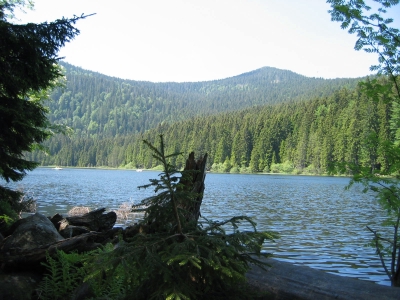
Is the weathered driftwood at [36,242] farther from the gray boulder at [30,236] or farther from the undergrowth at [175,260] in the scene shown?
the undergrowth at [175,260]

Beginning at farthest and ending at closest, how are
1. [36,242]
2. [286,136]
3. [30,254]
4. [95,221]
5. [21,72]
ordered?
[286,136] < [95,221] < [21,72] < [36,242] < [30,254]

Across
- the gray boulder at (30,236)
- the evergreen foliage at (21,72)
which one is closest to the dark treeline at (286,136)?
the evergreen foliage at (21,72)

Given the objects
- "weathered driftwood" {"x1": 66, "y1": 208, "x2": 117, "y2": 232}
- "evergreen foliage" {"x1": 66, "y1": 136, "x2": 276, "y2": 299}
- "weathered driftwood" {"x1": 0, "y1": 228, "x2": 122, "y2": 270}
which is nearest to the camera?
"evergreen foliage" {"x1": 66, "y1": 136, "x2": 276, "y2": 299}

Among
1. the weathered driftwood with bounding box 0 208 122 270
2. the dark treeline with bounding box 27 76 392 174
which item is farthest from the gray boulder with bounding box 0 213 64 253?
the dark treeline with bounding box 27 76 392 174

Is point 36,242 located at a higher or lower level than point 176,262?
lower

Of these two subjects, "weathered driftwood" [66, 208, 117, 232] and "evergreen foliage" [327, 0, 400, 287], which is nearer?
"evergreen foliage" [327, 0, 400, 287]

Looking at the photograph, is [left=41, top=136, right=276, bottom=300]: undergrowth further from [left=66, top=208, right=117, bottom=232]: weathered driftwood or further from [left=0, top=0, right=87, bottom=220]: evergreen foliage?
[left=66, top=208, right=117, bottom=232]: weathered driftwood

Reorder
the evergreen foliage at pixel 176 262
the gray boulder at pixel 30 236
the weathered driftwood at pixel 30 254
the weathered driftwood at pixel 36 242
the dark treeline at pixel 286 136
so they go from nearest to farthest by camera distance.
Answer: the evergreen foliage at pixel 176 262 → the weathered driftwood at pixel 30 254 → the weathered driftwood at pixel 36 242 → the gray boulder at pixel 30 236 → the dark treeline at pixel 286 136

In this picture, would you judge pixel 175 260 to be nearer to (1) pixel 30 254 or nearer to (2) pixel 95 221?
(1) pixel 30 254

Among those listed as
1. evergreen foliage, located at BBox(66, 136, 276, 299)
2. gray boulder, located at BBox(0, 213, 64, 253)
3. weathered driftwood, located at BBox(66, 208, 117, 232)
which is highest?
evergreen foliage, located at BBox(66, 136, 276, 299)

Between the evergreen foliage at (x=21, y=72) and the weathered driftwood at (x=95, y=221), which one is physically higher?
the evergreen foliage at (x=21, y=72)

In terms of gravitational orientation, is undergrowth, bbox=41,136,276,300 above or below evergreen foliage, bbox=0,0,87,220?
below

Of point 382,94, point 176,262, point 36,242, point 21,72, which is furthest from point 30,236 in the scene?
point 382,94

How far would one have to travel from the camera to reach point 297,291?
12.8ft
